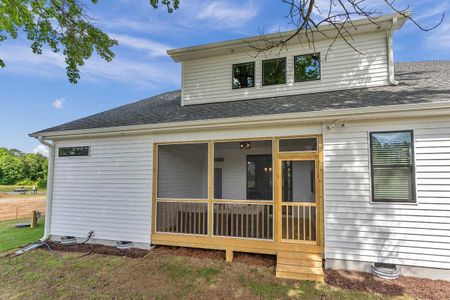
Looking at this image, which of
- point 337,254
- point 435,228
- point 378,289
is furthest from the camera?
point 337,254

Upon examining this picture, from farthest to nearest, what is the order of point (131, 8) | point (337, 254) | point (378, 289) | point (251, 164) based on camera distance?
point (251, 164)
point (131, 8)
point (337, 254)
point (378, 289)

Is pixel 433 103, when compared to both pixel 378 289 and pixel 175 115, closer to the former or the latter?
pixel 378 289

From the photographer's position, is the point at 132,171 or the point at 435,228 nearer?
the point at 435,228

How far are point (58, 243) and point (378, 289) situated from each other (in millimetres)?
8046

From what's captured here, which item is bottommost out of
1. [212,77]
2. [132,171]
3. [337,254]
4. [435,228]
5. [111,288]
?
[111,288]

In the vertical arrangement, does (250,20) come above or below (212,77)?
above

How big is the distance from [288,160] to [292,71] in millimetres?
3033

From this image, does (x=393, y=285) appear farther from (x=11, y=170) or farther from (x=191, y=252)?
(x=11, y=170)

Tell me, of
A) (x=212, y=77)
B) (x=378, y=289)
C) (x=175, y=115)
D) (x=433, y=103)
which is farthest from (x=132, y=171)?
(x=433, y=103)

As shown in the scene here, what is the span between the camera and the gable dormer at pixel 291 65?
6781 millimetres

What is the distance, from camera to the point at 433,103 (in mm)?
4527

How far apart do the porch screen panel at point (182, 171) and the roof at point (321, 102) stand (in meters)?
1.29

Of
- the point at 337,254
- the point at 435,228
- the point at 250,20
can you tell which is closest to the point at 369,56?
the point at 250,20

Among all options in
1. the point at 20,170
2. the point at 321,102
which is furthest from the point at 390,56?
the point at 20,170
